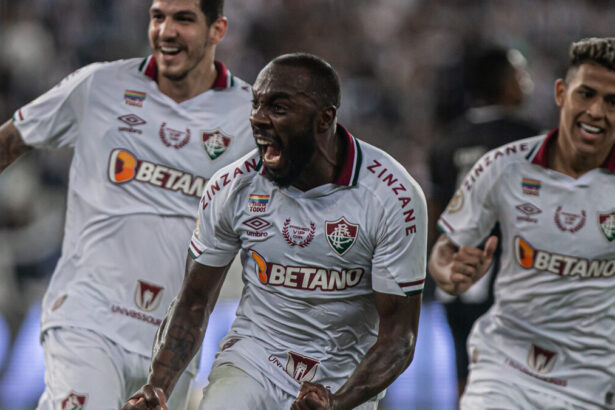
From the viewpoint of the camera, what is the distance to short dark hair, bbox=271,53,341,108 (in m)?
3.59

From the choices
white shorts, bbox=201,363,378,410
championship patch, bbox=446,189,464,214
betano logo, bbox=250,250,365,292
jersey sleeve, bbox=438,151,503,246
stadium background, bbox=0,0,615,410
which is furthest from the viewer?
stadium background, bbox=0,0,615,410

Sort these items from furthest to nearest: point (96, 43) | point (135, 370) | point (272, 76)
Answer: point (96, 43)
point (135, 370)
point (272, 76)

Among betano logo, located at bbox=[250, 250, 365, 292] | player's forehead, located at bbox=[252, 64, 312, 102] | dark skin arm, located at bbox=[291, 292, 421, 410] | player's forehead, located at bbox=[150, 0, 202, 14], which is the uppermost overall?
player's forehead, located at bbox=[150, 0, 202, 14]

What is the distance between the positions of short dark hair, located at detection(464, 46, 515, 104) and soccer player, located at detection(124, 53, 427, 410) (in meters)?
3.00

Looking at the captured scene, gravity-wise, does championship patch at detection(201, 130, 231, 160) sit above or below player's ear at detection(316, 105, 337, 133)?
below

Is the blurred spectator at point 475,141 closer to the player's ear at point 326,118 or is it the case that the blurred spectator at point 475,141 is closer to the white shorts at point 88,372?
the white shorts at point 88,372

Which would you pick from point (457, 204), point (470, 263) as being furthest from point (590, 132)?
point (470, 263)

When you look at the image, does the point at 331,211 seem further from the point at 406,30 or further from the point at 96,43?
the point at 406,30

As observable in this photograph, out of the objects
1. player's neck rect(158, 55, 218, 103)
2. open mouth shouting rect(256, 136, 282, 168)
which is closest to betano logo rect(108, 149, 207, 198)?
player's neck rect(158, 55, 218, 103)

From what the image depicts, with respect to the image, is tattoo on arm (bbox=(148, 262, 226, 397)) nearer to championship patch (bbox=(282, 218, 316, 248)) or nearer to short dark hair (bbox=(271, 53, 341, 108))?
championship patch (bbox=(282, 218, 316, 248))

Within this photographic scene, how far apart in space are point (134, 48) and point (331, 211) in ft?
22.8

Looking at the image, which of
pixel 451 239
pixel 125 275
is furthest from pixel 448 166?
pixel 125 275

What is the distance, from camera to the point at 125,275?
464cm

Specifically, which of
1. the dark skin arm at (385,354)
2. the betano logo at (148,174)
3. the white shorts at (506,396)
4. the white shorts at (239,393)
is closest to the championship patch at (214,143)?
the betano logo at (148,174)
